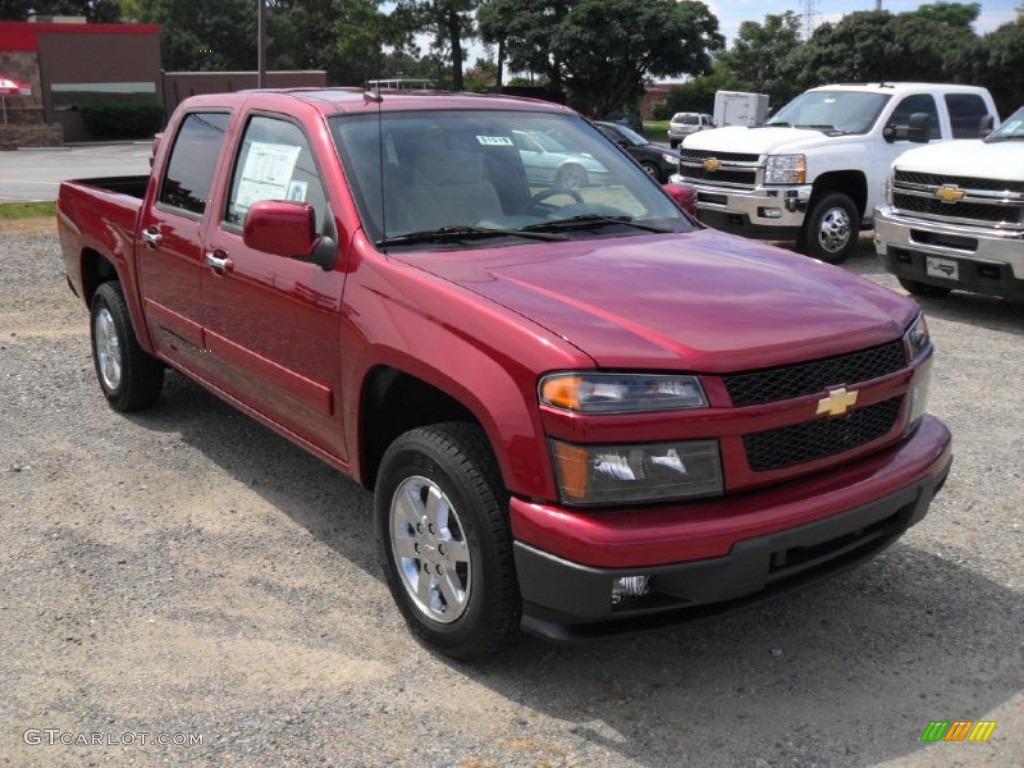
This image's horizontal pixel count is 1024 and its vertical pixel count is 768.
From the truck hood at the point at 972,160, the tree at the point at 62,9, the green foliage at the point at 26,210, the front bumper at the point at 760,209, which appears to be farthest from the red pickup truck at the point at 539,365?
the tree at the point at 62,9

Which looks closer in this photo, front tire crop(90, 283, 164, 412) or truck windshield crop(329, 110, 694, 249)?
truck windshield crop(329, 110, 694, 249)

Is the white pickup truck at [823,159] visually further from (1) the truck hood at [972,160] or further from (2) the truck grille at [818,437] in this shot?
(2) the truck grille at [818,437]

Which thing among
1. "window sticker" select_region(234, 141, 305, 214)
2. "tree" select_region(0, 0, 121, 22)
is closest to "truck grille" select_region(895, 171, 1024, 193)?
"window sticker" select_region(234, 141, 305, 214)

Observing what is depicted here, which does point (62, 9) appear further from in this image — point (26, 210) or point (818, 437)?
point (818, 437)

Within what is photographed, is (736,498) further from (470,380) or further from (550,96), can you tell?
(550,96)

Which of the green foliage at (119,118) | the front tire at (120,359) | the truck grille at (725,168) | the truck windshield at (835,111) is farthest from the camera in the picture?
the green foliage at (119,118)

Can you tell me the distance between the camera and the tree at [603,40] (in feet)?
170

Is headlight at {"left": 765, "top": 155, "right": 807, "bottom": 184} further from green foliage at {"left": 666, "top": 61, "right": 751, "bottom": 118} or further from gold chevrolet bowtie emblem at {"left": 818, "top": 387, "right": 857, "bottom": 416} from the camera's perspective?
green foliage at {"left": 666, "top": 61, "right": 751, "bottom": 118}

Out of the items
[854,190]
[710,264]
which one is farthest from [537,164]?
[854,190]

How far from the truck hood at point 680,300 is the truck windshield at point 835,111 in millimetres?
8607

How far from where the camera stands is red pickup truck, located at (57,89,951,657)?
304 centimetres

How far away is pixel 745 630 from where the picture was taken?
3869 mm

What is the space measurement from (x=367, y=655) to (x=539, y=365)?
4.25ft

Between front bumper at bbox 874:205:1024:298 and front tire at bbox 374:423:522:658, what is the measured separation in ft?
20.2
